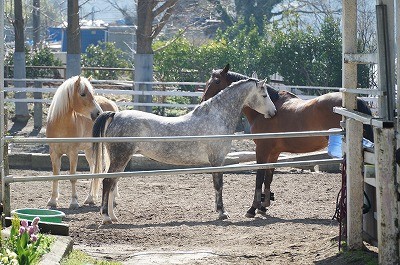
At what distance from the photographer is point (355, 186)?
7508mm

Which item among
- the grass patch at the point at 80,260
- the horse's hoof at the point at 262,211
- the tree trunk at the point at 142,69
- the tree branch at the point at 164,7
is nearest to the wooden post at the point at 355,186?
the grass patch at the point at 80,260

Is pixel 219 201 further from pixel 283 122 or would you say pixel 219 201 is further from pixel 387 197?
pixel 387 197

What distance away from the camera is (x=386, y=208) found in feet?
21.1

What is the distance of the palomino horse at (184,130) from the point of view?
1071cm

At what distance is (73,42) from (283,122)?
12.2 meters

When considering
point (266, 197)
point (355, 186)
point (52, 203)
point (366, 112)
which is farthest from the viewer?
point (52, 203)

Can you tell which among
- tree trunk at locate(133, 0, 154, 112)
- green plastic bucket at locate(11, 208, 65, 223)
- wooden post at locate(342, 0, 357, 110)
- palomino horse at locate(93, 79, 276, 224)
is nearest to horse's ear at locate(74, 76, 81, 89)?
palomino horse at locate(93, 79, 276, 224)

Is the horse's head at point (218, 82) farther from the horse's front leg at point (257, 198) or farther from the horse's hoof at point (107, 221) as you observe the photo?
the horse's hoof at point (107, 221)

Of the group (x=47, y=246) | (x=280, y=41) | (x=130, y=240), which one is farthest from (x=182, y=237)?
(x=280, y=41)

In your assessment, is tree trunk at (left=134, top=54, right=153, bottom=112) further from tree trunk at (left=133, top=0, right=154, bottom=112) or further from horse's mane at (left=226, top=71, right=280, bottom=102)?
horse's mane at (left=226, top=71, right=280, bottom=102)

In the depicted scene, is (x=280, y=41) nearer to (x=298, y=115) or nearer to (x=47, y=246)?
(x=298, y=115)

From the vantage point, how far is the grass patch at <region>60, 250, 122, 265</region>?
685cm

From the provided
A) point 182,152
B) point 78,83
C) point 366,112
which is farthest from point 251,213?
point 78,83

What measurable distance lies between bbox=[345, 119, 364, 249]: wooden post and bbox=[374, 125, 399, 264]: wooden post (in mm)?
981
